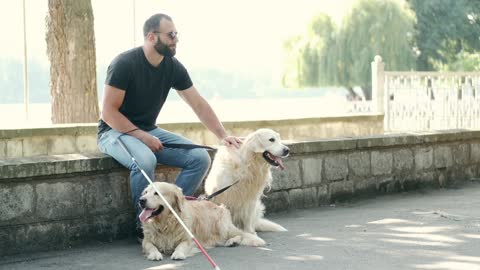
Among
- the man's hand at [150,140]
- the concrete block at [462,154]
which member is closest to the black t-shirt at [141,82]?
the man's hand at [150,140]

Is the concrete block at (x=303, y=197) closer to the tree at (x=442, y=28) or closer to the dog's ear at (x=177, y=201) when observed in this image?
the dog's ear at (x=177, y=201)

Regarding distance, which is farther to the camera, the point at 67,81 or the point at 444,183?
the point at 67,81

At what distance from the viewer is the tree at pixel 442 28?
58688 mm

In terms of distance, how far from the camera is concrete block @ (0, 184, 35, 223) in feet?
20.7

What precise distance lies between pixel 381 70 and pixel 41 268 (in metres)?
16.3

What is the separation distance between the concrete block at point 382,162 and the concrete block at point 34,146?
172 inches

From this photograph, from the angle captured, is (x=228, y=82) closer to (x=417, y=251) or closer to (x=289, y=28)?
(x=289, y=28)

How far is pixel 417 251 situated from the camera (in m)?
6.37

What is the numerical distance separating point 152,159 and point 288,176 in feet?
8.44

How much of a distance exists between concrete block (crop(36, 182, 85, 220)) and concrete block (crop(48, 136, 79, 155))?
371 centimetres

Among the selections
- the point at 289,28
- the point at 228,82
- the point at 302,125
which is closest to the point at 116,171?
the point at 302,125

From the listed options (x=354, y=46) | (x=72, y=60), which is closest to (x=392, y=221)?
(x=72, y=60)

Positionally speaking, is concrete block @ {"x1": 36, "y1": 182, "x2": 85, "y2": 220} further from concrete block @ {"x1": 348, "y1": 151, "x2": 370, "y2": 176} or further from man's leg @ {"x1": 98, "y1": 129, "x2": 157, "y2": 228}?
concrete block @ {"x1": 348, "y1": 151, "x2": 370, "y2": 176}

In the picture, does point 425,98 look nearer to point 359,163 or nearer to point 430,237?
point 359,163
